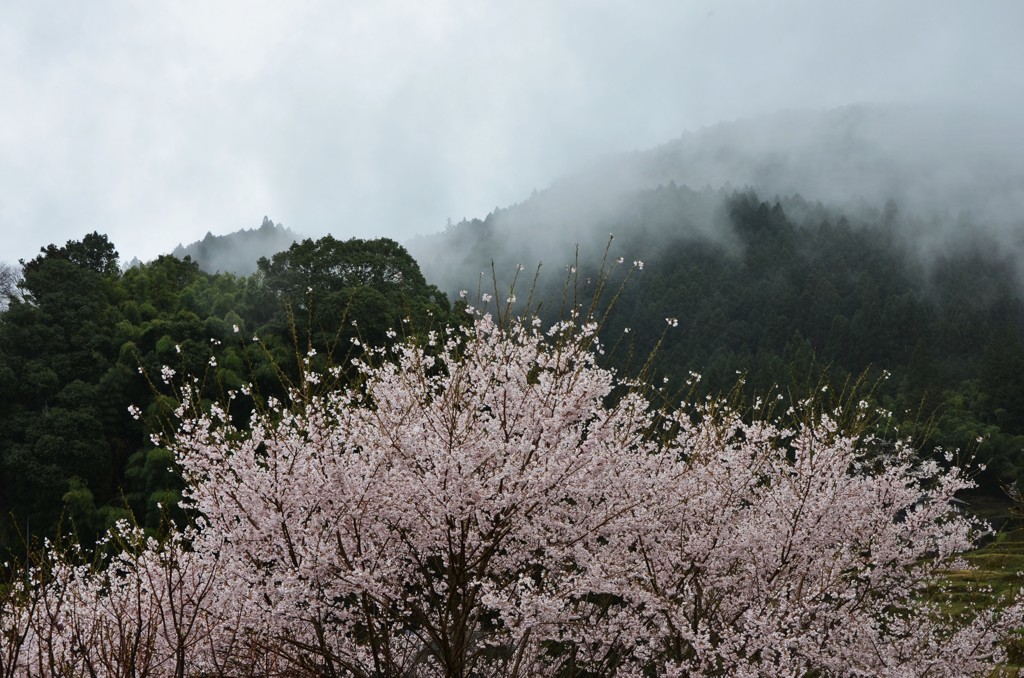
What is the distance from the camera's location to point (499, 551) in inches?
394

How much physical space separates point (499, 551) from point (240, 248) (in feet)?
376

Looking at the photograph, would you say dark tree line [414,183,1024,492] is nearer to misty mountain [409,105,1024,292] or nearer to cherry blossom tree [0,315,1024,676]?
misty mountain [409,105,1024,292]

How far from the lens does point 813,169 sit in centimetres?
19700

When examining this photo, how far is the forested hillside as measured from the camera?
26.1 metres

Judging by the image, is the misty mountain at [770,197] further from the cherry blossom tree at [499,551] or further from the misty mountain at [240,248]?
the cherry blossom tree at [499,551]

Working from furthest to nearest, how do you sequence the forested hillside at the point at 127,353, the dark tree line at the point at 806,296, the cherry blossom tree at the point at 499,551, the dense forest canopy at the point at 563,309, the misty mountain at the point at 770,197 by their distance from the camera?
1. the misty mountain at the point at 770,197
2. the dark tree line at the point at 806,296
3. the dense forest canopy at the point at 563,309
4. the forested hillside at the point at 127,353
5. the cherry blossom tree at the point at 499,551

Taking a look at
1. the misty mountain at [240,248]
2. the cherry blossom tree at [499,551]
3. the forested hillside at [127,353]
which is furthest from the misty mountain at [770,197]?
the cherry blossom tree at [499,551]

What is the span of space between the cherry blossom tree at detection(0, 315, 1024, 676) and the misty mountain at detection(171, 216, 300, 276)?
292 ft

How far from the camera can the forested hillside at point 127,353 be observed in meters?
26.1

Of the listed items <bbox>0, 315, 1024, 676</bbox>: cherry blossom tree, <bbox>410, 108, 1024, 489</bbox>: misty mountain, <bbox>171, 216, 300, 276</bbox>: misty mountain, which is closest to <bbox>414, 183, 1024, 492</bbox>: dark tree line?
<bbox>410, 108, 1024, 489</bbox>: misty mountain

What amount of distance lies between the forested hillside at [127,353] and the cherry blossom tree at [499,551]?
13.3m

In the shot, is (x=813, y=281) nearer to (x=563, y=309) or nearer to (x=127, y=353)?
(x=127, y=353)

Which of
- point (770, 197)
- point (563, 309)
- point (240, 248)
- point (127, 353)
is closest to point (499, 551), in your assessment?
point (563, 309)

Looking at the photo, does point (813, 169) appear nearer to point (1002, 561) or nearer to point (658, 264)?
point (658, 264)
